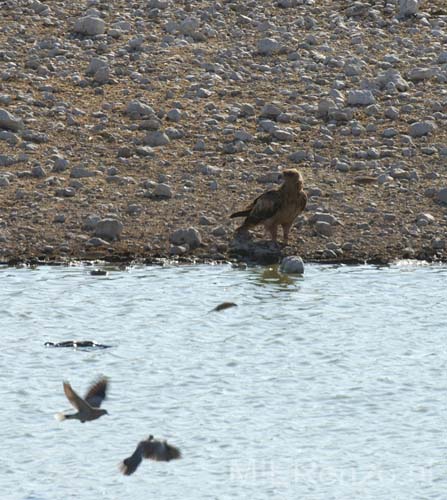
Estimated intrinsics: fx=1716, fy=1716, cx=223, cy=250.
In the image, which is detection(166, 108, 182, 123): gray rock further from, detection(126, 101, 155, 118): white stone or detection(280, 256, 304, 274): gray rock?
detection(280, 256, 304, 274): gray rock

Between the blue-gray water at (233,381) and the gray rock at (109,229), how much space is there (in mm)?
598

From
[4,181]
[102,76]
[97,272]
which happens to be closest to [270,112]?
[102,76]

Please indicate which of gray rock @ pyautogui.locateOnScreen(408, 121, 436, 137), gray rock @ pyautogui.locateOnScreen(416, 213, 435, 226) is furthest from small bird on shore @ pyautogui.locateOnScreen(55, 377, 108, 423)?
gray rock @ pyautogui.locateOnScreen(408, 121, 436, 137)

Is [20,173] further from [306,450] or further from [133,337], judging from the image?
[306,450]

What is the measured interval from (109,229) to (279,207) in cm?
143

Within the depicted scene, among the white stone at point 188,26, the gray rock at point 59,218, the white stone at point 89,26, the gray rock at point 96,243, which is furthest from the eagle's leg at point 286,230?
the white stone at point 89,26

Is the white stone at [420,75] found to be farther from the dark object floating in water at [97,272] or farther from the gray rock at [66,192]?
the dark object floating in water at [97,272]

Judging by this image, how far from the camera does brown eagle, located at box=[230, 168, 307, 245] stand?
1402cm

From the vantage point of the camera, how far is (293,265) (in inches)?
538

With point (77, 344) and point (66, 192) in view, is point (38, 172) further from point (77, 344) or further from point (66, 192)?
point (77, 344)

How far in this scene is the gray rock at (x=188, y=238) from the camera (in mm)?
14148

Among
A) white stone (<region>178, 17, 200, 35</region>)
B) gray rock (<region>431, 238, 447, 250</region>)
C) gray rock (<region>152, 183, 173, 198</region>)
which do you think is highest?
white stone (<region>178, 17, 200, 35</region>)

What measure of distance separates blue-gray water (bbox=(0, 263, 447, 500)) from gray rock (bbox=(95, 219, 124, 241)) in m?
0.60

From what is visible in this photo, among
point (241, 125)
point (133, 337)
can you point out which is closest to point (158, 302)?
point (133, 337)
